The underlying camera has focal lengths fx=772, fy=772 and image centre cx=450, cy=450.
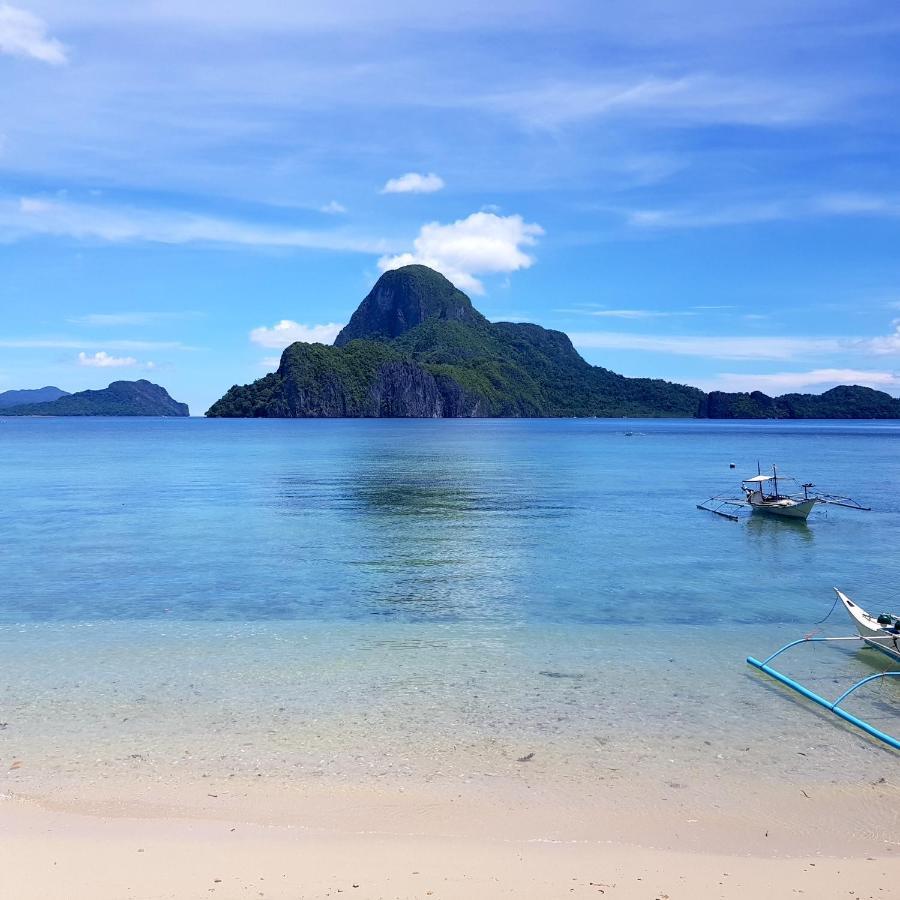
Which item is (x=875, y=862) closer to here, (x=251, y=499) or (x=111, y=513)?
(x=111, y=513)

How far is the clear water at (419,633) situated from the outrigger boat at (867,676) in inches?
11.7

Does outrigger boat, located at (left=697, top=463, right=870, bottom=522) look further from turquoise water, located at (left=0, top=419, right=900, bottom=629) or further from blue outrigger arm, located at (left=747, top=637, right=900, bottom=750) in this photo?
blue outrigger arm, located at (left=747, top=637, right=900, bottom=750)

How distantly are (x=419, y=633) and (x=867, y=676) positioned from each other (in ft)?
29.2

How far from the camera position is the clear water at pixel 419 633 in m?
11.1

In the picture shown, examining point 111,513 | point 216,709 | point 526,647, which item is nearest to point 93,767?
point 216,709

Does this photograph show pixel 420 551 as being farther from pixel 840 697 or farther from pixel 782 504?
pixel 782 504

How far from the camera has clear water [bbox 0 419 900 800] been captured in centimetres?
1107

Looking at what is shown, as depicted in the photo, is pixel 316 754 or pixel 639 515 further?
pixel 639 515

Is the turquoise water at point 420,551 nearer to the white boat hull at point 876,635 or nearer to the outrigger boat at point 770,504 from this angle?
the outrigger boat at point 770,504

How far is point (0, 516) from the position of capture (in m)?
37.4

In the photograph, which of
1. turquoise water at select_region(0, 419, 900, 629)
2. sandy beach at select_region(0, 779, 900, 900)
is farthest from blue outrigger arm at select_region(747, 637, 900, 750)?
turquoise water at select_region(0, 419, 900, 629)

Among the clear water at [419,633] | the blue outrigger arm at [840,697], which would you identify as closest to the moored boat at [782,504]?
the clear water at [419,633]

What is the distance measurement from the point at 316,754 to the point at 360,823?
2.11 meters

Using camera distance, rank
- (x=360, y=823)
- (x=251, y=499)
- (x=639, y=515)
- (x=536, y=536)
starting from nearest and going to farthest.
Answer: (x=360, y=823) < (x=536, y=536) < (x=639, y=515) < (x=251, y=499)
